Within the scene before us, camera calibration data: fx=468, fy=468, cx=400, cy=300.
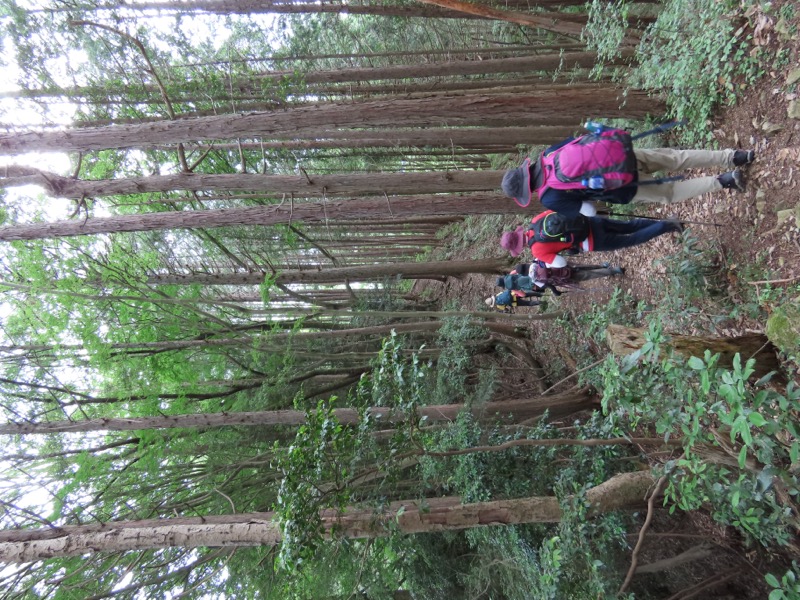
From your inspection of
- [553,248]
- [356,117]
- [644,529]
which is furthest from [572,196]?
[644,529]

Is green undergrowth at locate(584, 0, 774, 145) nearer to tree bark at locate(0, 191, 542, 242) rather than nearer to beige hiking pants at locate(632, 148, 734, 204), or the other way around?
beige hiking pants at locate(632, 148, 734, 204)

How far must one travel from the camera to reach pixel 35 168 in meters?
4.55

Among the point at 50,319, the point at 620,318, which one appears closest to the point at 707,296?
the point at 620,318

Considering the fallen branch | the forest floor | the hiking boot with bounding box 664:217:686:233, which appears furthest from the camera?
the hiking boot with bounding box 664:217:686:233

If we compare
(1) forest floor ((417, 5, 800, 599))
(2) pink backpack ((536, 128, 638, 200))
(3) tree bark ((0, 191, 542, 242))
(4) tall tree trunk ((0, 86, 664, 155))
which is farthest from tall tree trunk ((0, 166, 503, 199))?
(1) forest floor ((417, 5, 800, 599))

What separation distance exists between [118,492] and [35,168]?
497 cm

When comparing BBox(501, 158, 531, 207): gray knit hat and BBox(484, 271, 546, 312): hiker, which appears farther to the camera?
BBox(484, 271, 546, 312): hiker

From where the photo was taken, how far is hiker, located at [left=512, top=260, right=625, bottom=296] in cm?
597

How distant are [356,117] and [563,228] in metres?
2.38

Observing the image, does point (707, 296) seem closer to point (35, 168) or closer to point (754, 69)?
point (754, 69)

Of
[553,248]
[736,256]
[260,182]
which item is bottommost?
[736,256]

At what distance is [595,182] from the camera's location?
3672 mm

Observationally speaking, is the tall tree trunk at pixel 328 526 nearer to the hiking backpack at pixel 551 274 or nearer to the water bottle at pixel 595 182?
the hiking backpack at pixel 551 274

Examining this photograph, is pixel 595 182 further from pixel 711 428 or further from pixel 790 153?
pixel 711 428
